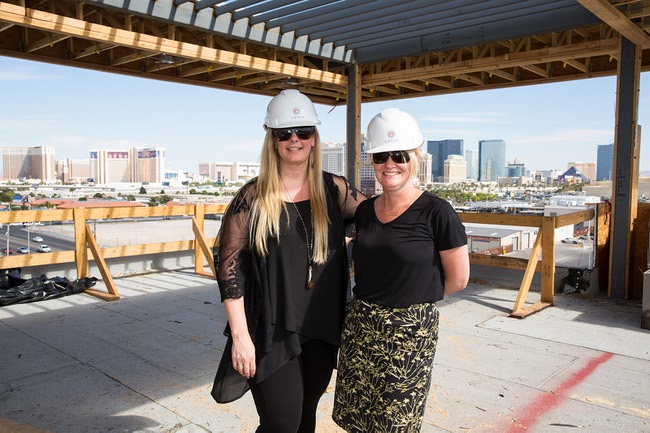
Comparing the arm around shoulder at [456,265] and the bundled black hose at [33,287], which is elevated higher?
the arm around shoulder at [456,265]

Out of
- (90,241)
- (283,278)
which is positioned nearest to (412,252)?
(283,278)

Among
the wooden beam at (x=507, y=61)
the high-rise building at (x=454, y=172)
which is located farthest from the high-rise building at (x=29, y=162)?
the wooden beam at (x=507, y=61)

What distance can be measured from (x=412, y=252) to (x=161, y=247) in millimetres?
6569

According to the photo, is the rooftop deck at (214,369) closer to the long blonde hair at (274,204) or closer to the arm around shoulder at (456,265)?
the long blonde hair at (274,204)

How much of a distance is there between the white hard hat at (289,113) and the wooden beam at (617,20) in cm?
376

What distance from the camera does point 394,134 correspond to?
1.82 m

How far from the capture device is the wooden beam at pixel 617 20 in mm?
4652

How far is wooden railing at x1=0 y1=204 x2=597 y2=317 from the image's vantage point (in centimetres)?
584

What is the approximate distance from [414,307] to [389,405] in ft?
1.15

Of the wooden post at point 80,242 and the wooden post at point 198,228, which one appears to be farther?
the wooden post at point 198,228

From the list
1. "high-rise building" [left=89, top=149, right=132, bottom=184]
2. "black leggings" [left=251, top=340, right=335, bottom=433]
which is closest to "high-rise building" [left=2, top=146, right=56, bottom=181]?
"high-rise building" [left=89, top=149, right=132, bottom=184]

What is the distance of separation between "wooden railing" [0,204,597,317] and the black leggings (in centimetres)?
409

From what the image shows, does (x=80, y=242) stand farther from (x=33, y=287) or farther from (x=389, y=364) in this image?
(x=389, y=364)

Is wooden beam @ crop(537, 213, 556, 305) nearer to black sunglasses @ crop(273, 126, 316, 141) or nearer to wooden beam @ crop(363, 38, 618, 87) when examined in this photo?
wooden beam @ crop(363, 38, 618, 87)
